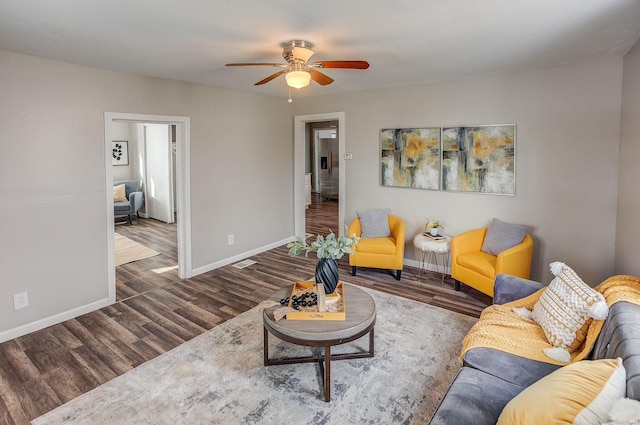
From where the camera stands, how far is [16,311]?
312 cm

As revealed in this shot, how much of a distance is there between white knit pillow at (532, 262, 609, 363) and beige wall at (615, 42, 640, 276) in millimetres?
1017

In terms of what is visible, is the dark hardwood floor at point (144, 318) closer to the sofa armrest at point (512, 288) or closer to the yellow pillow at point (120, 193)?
the sofa armrest at point (512, 288)

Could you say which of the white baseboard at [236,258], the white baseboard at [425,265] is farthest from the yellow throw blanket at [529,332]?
the white baseboard at [236,258]

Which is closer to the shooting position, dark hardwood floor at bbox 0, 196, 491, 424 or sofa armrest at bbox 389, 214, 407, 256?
dark hardwood floor at bbox 0, 196, 491, 424

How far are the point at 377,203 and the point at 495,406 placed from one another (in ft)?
11.8

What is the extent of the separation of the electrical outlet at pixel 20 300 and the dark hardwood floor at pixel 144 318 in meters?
0.27

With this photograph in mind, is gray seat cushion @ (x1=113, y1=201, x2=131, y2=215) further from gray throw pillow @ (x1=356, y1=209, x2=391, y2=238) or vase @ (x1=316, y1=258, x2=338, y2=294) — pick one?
vase @ (x1=316, y1=258, x2=338, y2=294)

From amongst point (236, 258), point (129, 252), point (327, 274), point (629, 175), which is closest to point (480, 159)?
point (629, 175)

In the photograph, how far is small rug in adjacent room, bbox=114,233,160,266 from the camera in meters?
5.24

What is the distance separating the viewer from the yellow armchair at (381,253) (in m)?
4.32

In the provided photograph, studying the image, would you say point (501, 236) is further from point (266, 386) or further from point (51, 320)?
point (51, 320)

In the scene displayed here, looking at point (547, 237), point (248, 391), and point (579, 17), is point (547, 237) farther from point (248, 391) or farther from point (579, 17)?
point (248, 391)

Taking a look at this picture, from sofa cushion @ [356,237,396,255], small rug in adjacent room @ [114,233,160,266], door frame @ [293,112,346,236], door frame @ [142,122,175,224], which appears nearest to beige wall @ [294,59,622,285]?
sofa cushion @ [356,237,396,255]

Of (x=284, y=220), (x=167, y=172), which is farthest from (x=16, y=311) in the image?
(x=167, y=172)
